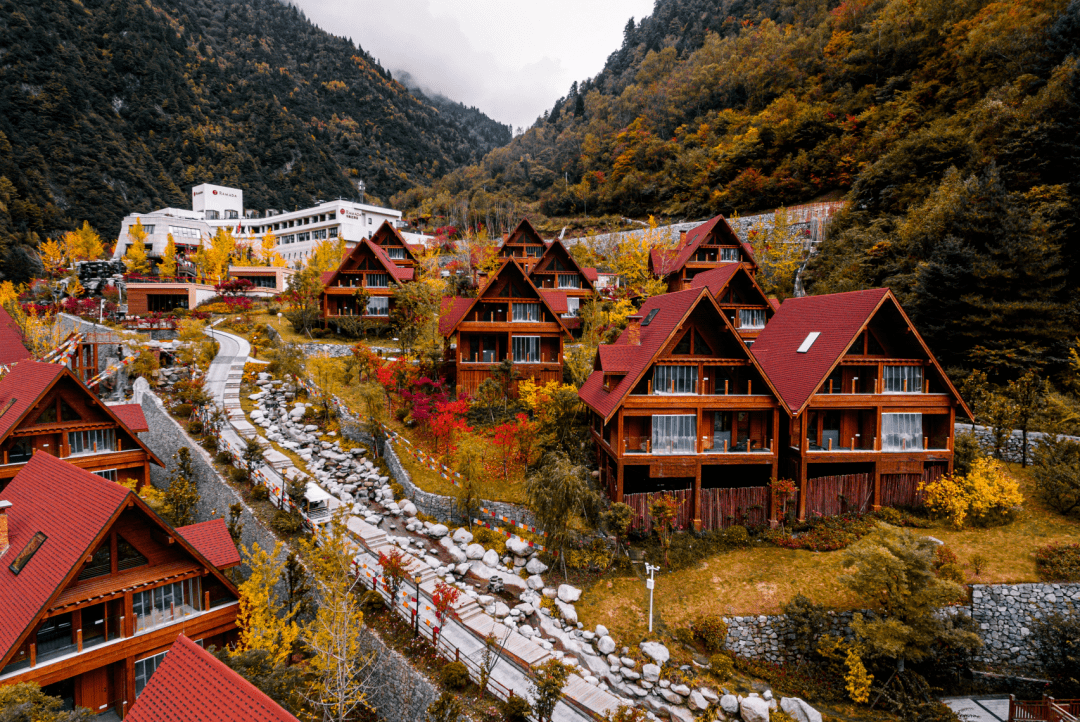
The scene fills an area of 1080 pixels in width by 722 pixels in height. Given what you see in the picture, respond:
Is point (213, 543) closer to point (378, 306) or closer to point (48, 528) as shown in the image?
point (48, 528)

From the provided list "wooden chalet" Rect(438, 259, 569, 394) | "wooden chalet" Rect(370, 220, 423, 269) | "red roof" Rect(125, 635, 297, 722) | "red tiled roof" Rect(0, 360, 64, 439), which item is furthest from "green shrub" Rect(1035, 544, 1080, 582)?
"wooden chalet" Rect(370, 220, 423, 269)

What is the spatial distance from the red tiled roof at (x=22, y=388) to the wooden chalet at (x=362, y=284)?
72.7 feet

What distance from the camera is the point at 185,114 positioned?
118 metres

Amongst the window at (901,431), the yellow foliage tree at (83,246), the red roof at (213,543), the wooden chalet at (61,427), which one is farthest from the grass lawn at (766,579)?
the yellow foliage tree at (83,246)

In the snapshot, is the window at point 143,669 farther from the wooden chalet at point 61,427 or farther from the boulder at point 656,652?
the boulder at point 656,652

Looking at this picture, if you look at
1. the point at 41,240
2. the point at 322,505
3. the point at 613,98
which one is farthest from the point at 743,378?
the point at 41,240

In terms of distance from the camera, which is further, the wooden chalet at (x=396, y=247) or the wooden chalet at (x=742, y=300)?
the wooden chalet at (x=396, y=247)

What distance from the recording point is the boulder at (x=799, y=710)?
44.3ft

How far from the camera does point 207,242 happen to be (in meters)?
79.0

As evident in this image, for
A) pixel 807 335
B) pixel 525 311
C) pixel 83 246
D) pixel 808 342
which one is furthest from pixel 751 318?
pixel 83 246

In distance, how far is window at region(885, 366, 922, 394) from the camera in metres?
20.6

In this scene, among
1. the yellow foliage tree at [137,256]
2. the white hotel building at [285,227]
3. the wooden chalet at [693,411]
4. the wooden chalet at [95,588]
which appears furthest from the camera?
the white hotel building at [285,227]

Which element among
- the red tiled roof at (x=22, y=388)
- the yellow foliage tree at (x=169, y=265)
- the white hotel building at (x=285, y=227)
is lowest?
the red tiled roof at (x=22, y=388)

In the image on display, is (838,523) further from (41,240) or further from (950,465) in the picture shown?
(41,240)
